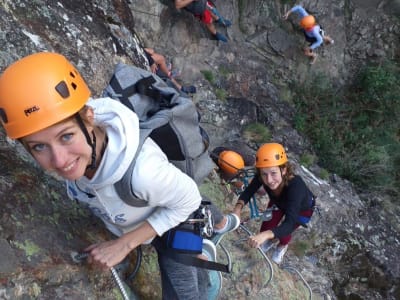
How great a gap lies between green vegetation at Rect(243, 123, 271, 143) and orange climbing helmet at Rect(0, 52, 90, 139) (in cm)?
775

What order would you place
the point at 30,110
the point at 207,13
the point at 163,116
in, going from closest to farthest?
1. the point at 30,110
2. the point at 163,116
3. the point at 207,13

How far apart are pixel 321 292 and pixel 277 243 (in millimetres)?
1048

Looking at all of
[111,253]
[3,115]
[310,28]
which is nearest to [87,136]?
[3,115]

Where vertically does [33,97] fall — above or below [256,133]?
above

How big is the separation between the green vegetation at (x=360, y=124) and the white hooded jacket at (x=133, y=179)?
8.66 meters

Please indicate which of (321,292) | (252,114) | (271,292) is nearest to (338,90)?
(252,114)

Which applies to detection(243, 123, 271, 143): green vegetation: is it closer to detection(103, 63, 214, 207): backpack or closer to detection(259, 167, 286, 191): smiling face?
detection(259, 167, 286, 191): smiling face

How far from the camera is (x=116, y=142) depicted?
1.82 meters

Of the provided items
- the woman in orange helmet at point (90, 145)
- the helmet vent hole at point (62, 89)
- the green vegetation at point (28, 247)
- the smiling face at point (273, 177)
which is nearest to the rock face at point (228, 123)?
the green vegetation at point (28, 247)

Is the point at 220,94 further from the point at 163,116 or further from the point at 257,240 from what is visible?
the point at 163,116

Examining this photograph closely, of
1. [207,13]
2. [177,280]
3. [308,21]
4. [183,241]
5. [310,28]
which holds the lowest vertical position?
[310,28]

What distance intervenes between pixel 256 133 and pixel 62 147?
26.3 ft

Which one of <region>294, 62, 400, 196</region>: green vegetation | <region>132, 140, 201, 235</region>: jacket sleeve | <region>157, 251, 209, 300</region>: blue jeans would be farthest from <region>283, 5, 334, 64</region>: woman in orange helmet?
<region>132, 140, 201, 235</region>: jacket sleeve

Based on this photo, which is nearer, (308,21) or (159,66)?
(159,66)
